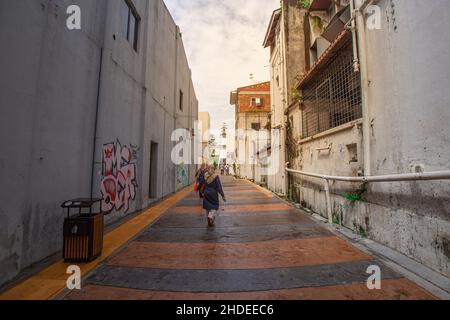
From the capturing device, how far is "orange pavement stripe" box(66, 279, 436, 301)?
2855mm

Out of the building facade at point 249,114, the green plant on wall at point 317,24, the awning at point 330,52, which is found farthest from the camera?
the building facade at point 249,114

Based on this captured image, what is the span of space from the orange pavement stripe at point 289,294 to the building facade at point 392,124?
84 cm

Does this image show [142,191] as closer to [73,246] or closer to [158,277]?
[73,246]

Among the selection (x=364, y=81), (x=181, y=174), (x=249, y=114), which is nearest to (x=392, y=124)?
(x=364, y=81)

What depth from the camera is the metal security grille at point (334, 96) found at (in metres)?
6.13

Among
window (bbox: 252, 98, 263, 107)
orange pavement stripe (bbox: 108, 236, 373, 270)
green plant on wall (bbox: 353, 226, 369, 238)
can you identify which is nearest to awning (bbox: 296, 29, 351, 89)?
green plant on wall (bbox: 353, 226, 369, 238)

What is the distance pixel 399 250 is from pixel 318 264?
1586 millimetres

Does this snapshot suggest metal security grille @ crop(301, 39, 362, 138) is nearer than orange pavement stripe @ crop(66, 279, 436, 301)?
No

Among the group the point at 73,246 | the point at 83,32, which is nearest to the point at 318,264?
the point at 73,246

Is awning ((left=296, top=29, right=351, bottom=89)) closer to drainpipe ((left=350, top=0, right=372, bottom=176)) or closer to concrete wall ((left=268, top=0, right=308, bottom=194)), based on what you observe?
drainpipe ((left=350, top=0, right=372, bottom=176))

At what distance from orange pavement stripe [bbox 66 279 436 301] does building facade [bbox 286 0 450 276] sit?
843 millimetres

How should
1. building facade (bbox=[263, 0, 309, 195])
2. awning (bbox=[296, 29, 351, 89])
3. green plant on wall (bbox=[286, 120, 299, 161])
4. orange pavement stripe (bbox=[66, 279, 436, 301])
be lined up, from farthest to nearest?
building facade (bbox=[263, 0, 309, 195]), green plant on wall (bbox=[286, 120, 299, 161]), awning (bbox=[296, 29, 351, 89]), orange pavement stripe (bbox=[66, 279, 436, 301])

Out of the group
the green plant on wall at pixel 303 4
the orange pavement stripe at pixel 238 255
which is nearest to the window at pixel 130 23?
the orange pavement stripe at pixel 238 255

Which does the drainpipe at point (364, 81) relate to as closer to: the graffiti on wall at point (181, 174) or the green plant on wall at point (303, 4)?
the green plant on wall at point (303, 4)
